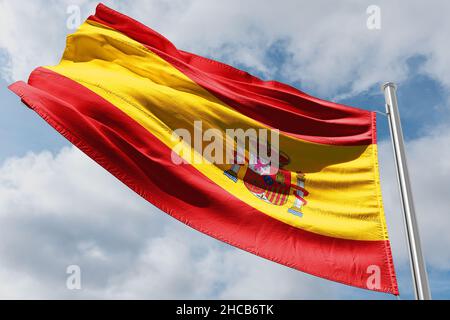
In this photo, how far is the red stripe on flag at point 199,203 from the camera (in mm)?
7805

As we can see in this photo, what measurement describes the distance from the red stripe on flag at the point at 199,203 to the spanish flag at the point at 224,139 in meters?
0.02

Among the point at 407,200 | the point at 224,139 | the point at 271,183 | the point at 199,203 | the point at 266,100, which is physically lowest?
the point at 407,200

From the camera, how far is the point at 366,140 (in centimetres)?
927

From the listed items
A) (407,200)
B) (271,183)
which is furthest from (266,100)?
(407,200)

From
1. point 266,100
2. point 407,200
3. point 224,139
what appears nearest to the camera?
point 407,200

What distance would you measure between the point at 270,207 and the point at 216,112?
205cm

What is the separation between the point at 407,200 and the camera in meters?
7.53

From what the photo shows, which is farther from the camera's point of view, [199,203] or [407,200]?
[199,203]

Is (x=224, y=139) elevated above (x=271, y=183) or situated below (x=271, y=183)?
above

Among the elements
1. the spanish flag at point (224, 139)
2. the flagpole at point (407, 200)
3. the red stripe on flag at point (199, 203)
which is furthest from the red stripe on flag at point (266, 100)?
the red stripe on flag at point (199, 203)

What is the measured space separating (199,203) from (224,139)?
1432 millimetres

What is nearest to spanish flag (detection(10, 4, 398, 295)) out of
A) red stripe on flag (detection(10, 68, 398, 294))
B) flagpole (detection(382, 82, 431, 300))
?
red stripe on flag (detection(10, 68, 398, 294))

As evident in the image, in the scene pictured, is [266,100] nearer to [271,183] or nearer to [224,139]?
[224,139]
